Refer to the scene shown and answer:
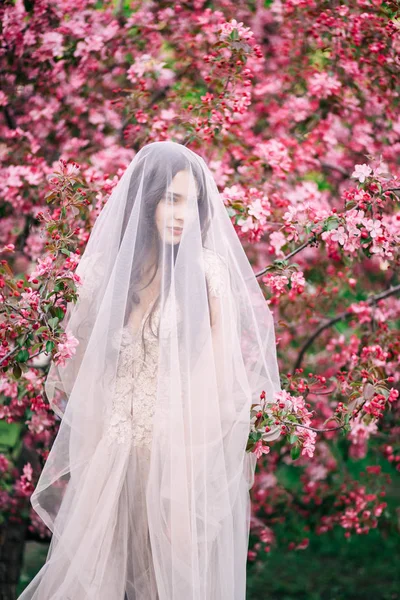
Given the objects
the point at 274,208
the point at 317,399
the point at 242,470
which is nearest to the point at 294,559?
the point at 317,399

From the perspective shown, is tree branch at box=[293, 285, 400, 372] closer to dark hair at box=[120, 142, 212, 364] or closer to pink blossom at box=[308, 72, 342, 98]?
pink blossom at box=[308, 72, 342, 98]

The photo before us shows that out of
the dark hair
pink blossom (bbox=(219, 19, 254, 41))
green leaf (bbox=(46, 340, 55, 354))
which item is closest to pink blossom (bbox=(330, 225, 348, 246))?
the dark hair

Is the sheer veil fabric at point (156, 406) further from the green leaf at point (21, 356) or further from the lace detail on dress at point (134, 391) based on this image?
the green leaf at point (21, 356)

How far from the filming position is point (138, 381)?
2.17 m

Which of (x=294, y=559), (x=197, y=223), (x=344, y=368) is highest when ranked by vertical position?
(x=197, y=223)

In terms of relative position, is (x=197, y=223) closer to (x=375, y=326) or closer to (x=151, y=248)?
(x=151, y=248)

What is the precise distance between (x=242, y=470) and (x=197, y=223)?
2.57 ft

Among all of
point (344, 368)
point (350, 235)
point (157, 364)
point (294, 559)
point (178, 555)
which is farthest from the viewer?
point (294, 559)

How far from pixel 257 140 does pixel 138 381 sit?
7.01ft

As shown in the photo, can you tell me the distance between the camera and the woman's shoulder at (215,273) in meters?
2.19

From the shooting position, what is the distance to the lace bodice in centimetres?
213

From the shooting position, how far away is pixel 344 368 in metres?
3.23

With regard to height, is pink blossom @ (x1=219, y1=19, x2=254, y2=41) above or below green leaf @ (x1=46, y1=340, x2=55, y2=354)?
above

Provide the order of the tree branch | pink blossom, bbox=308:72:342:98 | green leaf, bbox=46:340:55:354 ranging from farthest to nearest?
pink blossom, bbox=308:72:342:98 < the tree branch < green leaf, bbox=46:340:55:354
